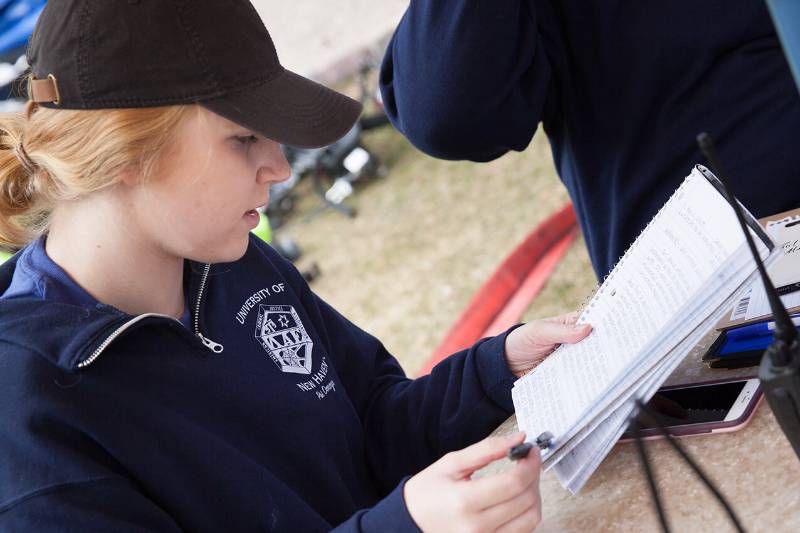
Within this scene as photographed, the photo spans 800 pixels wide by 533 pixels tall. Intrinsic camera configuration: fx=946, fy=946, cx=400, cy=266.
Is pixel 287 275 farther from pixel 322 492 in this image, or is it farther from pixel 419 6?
pixel 419 6

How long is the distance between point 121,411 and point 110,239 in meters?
0.21

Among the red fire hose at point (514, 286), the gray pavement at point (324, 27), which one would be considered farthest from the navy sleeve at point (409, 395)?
the gray pavement at point (324, 27)

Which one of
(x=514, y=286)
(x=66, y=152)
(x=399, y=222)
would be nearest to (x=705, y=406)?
(x=66, y=152)

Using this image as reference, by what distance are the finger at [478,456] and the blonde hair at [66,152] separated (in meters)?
0.45

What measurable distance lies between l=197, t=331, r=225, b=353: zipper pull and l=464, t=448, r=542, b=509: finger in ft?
1.30

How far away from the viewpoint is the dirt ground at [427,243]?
3332 mm

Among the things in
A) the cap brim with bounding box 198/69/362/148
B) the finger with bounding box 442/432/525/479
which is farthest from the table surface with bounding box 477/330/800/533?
the cap brim with bounding box 198/69/362/148

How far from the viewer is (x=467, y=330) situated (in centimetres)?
302

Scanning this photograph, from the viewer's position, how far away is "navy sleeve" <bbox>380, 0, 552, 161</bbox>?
1.37m

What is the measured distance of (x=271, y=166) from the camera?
1077 millimetres

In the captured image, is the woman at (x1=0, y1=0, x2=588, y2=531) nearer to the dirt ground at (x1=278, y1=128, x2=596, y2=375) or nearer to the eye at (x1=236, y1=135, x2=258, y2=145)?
the eye at (x1=236, y1=135, x2=258, y2=145)

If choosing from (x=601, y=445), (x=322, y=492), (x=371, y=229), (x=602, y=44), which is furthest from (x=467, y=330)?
(x=601, y=445)

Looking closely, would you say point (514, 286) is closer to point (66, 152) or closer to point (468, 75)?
point (468, 75)

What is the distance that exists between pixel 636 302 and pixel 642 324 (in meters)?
0.05
